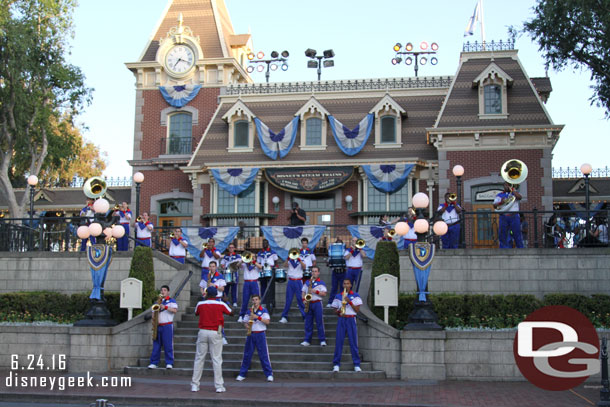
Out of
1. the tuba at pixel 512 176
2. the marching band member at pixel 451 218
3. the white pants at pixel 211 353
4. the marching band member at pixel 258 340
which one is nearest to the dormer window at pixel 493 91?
the tuba at pixel 512 176

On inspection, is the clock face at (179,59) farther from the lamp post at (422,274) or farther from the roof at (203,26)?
the lamp post at (422,274)

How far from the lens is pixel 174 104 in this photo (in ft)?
99.3

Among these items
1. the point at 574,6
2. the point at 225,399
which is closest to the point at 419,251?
the point at 225,399

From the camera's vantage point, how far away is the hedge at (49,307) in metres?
18.4

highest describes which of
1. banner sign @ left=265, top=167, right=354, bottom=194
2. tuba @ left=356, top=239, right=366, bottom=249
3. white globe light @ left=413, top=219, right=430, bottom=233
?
banner sign @ left=265, top=167, right=354, bottom=194

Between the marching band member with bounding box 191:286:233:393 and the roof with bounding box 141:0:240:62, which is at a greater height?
the roof with bounding box 141:0:240:62

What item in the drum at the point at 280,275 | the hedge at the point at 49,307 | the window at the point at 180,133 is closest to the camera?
the drum at the point at 280,275

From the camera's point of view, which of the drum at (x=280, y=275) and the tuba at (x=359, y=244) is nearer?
the tuba at (x=359, y=244)

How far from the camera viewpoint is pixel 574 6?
21359 mm

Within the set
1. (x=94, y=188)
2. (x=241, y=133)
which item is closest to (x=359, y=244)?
(x=94, y=188)

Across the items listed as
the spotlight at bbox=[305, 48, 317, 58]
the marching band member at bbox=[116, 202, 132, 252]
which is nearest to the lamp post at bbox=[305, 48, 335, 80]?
the spotlight at bbox=[305, 48, 317, 58]

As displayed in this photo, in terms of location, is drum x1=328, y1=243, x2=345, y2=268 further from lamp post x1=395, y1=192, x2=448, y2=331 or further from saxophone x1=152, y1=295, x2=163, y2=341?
saxophone x1=152, y1=295, x2=163, y2=341

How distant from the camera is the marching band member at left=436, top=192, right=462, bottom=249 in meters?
19.0

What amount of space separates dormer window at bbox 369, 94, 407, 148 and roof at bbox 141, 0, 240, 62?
7493 mm
